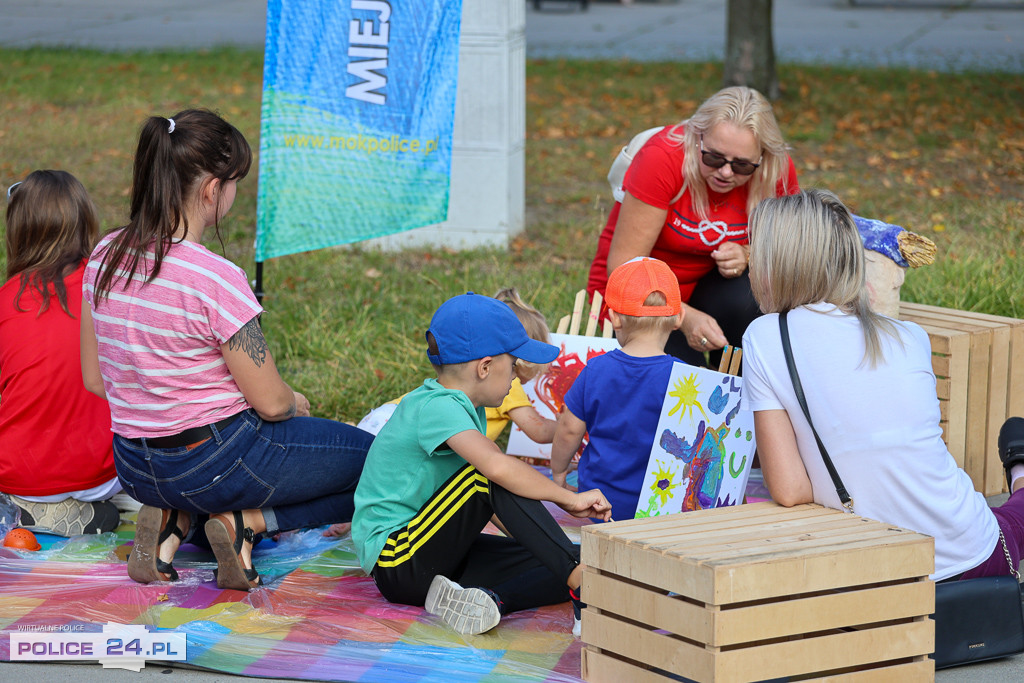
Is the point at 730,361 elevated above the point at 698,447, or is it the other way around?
the point at 730,361

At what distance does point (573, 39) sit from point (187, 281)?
16120mm

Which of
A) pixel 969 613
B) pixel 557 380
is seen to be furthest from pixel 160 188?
pixel 969 613

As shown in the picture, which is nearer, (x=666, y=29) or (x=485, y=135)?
(x=485, y=135)

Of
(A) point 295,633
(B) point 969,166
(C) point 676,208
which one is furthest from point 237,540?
(B) point 969,166

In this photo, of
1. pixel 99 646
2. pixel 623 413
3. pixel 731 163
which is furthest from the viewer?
pixel 731 163

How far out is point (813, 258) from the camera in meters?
2.99

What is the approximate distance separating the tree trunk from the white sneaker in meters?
9.01

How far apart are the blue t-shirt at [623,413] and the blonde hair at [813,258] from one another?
2.09ft

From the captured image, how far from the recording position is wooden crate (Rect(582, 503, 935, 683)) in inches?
101

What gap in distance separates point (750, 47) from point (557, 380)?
7.62 m

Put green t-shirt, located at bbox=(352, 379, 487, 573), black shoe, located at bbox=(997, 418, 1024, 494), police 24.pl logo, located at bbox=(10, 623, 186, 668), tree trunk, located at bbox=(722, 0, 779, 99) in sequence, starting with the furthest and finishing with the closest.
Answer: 1. tree trunk, located at bbox=(722, 0, 779, 99)
2. black shoe, located at bbox=(997, 418, 1024, 494)
3. green t-shirt, located at bbox=(352, 379, 487, 573)
4. police 24.pl logo, located at bbox=(10, 623, 186, 668)

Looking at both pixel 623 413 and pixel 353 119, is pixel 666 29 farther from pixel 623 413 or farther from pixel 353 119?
pixel 623 413

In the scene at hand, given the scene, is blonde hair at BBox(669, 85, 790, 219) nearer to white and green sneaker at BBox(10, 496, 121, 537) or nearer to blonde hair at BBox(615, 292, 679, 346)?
blonde hair at BBox(615, 292, 679, 346)

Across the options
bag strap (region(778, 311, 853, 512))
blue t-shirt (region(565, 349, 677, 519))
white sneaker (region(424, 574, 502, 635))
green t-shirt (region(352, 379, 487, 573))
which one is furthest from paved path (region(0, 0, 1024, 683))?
white sneaker (region(424, 574, 502, 635))
